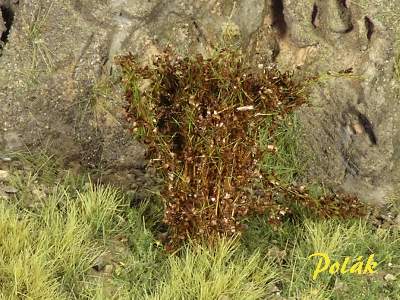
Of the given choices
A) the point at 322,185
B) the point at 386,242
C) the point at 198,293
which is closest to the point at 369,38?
the point at 322,185

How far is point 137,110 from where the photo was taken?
159 inches

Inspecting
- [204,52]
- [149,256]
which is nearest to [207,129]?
[149,256]

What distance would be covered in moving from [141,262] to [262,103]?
44.1 inches

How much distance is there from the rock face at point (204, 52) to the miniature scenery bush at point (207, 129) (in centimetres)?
77

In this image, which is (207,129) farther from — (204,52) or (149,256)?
(204,52)

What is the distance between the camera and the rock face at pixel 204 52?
4.79 m

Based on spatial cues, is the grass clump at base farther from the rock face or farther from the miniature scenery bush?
the rock face

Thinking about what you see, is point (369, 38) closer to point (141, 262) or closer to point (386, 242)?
point (386, 242)

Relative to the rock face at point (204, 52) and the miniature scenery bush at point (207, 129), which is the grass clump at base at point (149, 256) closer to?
the miniature scenery bush at point (207, 129)

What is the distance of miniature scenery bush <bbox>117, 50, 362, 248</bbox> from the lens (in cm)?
389

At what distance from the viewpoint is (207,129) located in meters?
3.91

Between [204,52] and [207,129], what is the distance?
1.11 metres

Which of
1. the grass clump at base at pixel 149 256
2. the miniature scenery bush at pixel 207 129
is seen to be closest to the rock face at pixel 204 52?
the grass clump at base at pixel 149 256

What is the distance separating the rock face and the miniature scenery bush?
0.77 metres
